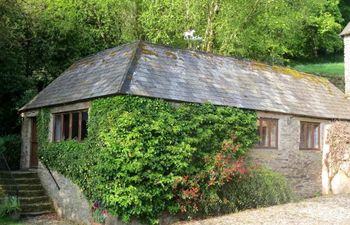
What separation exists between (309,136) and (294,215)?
636cm

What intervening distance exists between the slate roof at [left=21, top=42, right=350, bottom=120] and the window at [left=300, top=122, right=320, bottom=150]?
53 centimetres

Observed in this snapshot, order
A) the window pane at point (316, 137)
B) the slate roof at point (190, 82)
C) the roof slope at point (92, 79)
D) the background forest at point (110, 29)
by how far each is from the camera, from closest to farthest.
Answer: the roof slope at point (92, 79) → the slate roof at point (190, 82) → the window pane at point (316, 137) → the background forest at point (110, 29)

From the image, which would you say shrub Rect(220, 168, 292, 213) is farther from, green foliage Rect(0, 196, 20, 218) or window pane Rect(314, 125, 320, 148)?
green foliage Rect(0, 196, 20, 218)

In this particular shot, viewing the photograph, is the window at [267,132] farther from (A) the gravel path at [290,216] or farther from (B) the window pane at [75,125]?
(B) the window pane at [75,125]

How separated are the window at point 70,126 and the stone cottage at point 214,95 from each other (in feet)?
0.11

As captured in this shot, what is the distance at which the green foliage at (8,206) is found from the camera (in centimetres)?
1422

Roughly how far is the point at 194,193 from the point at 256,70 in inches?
313

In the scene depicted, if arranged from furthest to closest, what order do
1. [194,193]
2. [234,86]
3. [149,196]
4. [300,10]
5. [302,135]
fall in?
[300,10]
[302,135]
[234,86]
[194,193]
[149,196]

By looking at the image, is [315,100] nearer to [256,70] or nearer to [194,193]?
[256,70]

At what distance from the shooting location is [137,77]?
14133mm

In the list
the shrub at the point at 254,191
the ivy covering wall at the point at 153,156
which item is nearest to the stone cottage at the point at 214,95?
the ivy covering wall at the point at 153,156

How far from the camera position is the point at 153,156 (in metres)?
12.6

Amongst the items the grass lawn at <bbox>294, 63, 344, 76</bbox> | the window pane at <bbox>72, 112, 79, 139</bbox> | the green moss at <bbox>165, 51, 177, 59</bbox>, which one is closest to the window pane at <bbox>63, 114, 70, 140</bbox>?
the window pane at <bbox>72, 112, 79, 139</bbox>

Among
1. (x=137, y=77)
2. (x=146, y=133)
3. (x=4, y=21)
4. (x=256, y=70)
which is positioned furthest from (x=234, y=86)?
(x=4, y=21)
